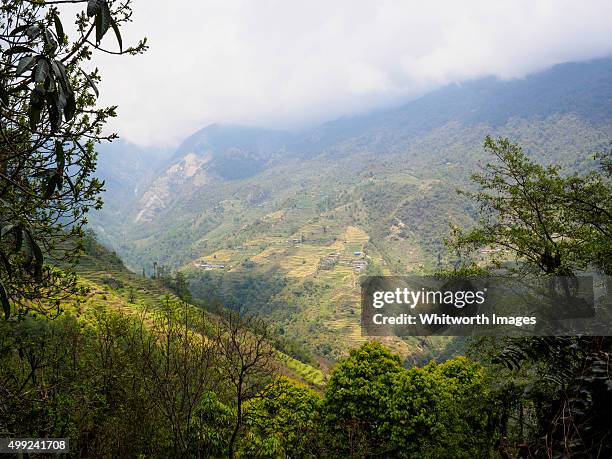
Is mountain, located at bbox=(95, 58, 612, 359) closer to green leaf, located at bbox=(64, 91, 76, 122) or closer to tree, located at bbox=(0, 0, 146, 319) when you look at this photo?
tree, located at bbox=(0, 0, 146, 319)

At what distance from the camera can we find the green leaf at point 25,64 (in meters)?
1.77

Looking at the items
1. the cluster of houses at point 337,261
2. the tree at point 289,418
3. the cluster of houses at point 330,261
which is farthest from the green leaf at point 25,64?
the cluster of houses at point 330,261

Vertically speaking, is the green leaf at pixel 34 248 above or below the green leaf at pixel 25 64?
below

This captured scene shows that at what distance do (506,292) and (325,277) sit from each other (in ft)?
275

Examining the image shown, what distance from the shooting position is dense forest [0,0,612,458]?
280 cm

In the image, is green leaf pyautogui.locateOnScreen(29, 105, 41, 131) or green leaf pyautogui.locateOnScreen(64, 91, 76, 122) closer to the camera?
green leaf pyautogui.locateOnScreen(29, 105, 41, 131)

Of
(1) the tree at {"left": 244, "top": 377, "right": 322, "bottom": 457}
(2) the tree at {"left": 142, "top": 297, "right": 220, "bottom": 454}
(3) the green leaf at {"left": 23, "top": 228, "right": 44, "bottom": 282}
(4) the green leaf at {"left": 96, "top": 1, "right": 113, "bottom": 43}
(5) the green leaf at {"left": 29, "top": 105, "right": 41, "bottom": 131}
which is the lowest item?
(1) the tree at {"left": 244, "top": 377, "right": 322, "bottom": 457}

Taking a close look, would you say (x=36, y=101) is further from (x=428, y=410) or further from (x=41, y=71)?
(x=428, y=410)

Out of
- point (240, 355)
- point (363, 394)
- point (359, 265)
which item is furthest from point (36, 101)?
point (359, 265)

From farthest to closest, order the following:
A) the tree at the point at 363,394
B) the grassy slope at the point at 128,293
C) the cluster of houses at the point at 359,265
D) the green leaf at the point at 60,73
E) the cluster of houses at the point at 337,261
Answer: the cluster of houses at the point at 337,261 < the cluster of houses at the point at 359,265 < the grassy slope at the point at 128,293 < the tree at the point at 363,394 < the green leaf at the point at 60,73

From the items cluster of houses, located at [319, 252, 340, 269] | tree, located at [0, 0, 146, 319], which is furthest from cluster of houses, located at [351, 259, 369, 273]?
tree, located at [0, 0, 146, 319]

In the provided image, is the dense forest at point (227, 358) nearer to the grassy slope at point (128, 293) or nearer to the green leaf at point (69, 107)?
the green leaf at point (69, 107)

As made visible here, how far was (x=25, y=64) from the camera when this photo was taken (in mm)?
1792

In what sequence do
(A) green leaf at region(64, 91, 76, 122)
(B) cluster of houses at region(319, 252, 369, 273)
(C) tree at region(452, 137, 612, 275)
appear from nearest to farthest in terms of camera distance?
1. (A) green leaf at region(64, 91, 76, 122)
2. (C) tree at region(452, 137, 612, 275)
3. (B) cluster of houses at region(319, 252, 369, 273)
